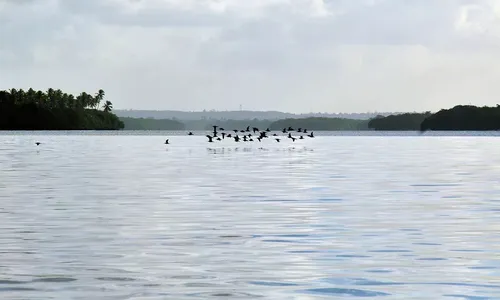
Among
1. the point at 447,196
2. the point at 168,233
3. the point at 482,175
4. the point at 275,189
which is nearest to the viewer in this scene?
the point at 168,233

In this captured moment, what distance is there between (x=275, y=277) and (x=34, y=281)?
14.0 feet

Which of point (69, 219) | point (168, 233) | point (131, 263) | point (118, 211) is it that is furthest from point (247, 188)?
point (131, 263)

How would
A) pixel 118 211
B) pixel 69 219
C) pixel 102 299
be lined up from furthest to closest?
pixel 118 211 → pixel 69 219 → pixel 102 299

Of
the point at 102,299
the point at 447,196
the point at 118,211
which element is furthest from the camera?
the point at 447,196

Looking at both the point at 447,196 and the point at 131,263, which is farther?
the point at 447,196

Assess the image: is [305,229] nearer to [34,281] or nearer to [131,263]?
[131,263]

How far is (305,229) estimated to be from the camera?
29.7 m

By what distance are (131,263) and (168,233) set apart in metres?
6.06

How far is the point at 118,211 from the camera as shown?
3569 centimetres

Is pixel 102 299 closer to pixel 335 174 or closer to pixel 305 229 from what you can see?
pixel 305 229

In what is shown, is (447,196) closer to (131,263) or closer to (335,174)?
(335,174)

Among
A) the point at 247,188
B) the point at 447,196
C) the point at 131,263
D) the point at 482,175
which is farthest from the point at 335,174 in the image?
the point at 131,263

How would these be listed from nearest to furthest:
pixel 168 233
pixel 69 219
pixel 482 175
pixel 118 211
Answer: pixel 168 233, pixel 69 219, pixel 118 211, pixel 482 175

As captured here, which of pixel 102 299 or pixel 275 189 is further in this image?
pixel 275 189
